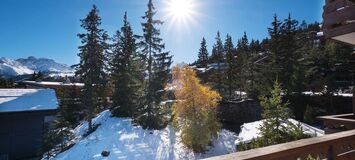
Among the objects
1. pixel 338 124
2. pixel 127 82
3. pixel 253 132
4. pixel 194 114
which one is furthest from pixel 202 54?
pixel 338 124

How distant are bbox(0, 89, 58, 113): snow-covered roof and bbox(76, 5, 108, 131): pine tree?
5.07 m

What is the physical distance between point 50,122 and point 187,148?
33.9ft

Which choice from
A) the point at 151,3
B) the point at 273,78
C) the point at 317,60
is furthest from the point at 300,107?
the point at 151,3

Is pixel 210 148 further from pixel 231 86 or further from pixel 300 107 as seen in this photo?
pixel 231 86

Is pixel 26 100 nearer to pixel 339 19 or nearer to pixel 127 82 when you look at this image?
pixel 127 82

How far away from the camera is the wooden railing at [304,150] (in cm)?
223

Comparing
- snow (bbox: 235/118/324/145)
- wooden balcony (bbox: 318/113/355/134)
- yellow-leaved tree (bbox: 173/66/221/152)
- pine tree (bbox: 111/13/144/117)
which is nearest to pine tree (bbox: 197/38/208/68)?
pine tree (bbox: 111/13/144/117)

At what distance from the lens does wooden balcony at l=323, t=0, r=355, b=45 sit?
476 centimetres

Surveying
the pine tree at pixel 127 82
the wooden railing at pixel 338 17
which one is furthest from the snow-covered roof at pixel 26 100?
the wooden railing at pixel 338 17

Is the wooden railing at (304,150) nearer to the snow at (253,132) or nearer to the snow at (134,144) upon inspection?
the snow at (253,132)

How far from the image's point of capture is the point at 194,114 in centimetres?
2372

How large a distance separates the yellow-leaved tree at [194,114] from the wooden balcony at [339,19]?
18059 mm

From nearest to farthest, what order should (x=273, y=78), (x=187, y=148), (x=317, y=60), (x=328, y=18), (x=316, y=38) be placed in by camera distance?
(x=328, y=18) → (x=187, y=148) → (x=273, y=78) → (x=317, y=60) → (x=316, y=38)

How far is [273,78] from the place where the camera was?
105 feet
